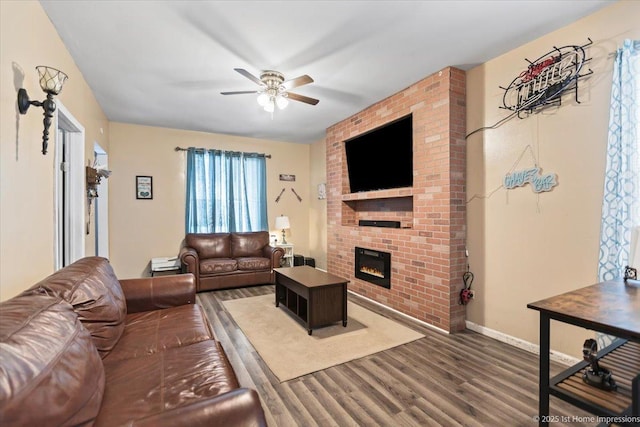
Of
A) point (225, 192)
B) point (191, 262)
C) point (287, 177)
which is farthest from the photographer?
point (287, 177)

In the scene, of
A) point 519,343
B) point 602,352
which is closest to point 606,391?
point 602,352

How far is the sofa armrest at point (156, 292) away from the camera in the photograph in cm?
234

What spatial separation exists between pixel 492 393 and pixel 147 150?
568cm

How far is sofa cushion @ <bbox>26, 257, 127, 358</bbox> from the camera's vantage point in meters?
1.52

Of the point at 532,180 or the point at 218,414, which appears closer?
the point at 218,414

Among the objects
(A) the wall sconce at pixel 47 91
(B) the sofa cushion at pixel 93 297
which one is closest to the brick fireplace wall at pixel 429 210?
(B) the sofa cushion at pixel 93 297

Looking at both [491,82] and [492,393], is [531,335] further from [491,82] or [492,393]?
[491,82]

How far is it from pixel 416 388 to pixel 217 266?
355cm

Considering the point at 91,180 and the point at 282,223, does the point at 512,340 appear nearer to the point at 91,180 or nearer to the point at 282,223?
the point at 282,223

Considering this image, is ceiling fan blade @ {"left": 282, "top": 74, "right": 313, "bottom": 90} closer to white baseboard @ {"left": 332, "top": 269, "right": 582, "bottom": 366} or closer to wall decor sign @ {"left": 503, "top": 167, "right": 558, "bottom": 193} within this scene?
wall decor sign @ {"left": 503, "top": 167, "right": 558, "bottom": 193}

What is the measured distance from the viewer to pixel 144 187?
5.00 metres

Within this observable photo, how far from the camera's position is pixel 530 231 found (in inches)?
102

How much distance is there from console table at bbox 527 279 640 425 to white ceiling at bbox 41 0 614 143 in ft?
6.66

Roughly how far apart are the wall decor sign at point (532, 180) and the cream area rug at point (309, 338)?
1.75 meters
